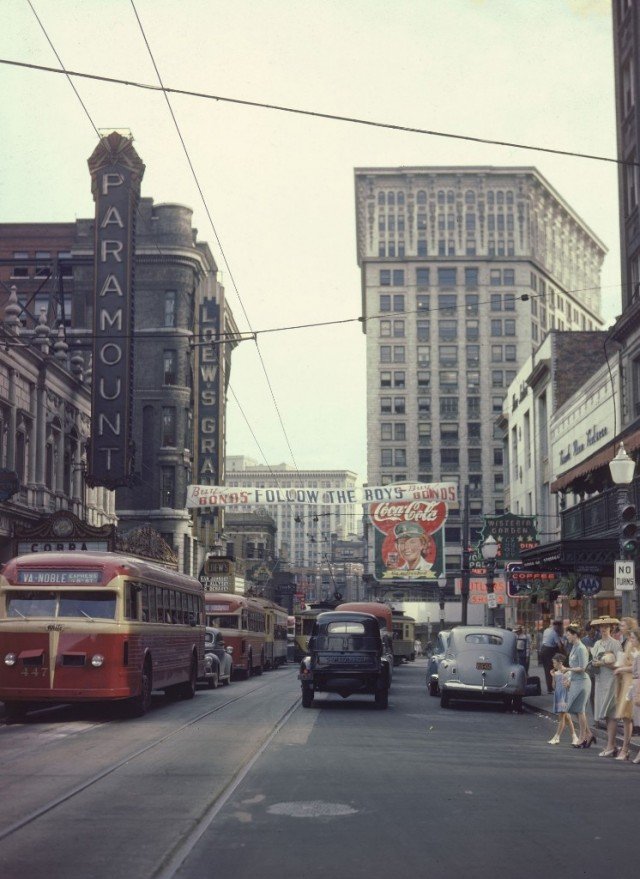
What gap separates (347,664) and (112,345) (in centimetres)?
2594

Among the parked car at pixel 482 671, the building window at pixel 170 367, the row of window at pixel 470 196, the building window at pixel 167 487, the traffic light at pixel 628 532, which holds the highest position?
the row of window at pixel 470 196

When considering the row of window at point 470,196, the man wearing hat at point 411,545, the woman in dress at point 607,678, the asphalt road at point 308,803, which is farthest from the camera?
the row of window at point 470,196

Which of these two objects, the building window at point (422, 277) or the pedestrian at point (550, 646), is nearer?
the pedestrian at point (550, 646)

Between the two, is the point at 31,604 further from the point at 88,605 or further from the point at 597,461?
the point at 597,461

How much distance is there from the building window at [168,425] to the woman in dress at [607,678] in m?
48.6

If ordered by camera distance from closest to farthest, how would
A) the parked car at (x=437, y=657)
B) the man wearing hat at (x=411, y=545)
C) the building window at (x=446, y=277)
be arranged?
1. the parked car at (x=437, y=657)
2. the man wearing hat at (x=411, y=545)
3. the building window at (x=446, y=277)

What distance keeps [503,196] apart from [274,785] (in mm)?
130277

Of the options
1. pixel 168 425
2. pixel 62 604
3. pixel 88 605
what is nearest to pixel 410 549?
pixel 168 425

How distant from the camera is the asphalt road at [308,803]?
8234 millimetres

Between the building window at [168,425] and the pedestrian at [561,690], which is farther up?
the building window at [168,425]

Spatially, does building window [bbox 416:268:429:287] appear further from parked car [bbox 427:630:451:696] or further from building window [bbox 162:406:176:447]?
parked car [bbox 427:630:451:696]

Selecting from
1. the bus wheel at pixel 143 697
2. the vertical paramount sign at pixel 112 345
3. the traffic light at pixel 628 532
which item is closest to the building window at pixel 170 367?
the vertical paramount sign at pixel 112 345

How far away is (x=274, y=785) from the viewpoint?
39.6 feet

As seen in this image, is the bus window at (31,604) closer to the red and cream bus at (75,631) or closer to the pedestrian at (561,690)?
the red and cream bus at (75,631)
